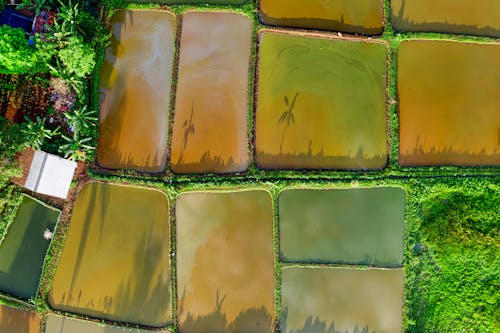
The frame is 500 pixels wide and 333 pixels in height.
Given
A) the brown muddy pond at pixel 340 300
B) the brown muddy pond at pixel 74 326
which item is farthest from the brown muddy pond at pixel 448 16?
the brown muddy pond at pixel 74 326

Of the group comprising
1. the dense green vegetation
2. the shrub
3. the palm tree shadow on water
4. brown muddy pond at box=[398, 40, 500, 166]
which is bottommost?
the palm tree shadow on water

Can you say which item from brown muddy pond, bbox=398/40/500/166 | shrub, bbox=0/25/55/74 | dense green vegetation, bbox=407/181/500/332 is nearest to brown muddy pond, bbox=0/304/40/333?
shrub, bbox=0/25/55/74

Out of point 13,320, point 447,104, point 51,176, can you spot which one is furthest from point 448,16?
point 13,320

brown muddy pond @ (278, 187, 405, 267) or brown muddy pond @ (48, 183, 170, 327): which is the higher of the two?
brown muddy pond @ (278, 187, 405, 267)

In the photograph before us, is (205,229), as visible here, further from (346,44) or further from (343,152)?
(346,44)

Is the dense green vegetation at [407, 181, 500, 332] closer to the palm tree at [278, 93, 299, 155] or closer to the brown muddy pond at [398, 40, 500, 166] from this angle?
the brown muddy pond at [398, 40, 500, 166]

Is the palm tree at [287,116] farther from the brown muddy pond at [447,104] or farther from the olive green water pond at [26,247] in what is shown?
the olive green water pond at [26,247]

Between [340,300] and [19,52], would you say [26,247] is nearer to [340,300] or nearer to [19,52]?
[19,52]

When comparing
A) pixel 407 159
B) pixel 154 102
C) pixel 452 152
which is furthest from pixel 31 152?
pixel 452 152
